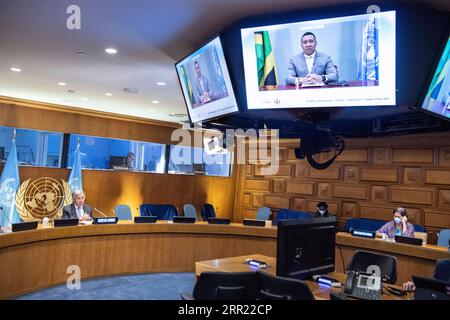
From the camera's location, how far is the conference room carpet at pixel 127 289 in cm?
441

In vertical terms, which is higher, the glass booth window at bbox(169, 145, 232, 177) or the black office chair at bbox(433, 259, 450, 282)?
the glass booth window at bbox(169, 145, 232, 177)

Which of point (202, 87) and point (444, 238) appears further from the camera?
point (444, 238)

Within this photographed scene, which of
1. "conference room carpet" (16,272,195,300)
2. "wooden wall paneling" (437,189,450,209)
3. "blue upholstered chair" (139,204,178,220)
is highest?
"wooden wall paneling" (437,189,450,209)

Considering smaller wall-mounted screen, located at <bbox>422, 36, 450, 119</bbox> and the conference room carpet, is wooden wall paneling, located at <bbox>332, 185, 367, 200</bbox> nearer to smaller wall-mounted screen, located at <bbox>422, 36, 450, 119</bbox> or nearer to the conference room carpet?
the conference room carpet

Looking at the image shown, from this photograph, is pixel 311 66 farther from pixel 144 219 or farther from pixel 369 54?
pixel 144 219

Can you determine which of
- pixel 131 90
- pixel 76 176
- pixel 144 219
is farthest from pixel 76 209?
pixel 76 176

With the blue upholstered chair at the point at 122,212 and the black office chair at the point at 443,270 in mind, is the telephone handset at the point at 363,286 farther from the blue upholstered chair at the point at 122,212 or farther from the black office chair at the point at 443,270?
the blue upholstered chair at the point at 122,212

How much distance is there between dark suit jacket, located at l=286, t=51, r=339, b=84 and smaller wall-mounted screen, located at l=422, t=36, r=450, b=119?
0.77 meters

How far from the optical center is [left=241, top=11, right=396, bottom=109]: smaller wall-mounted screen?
279 cm

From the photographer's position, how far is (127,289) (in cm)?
479

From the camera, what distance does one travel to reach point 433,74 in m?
2.85

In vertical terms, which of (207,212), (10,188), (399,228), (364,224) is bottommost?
(207,212)

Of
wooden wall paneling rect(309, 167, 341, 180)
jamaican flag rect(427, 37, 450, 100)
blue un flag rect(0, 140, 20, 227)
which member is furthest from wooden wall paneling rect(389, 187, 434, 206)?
blue un flag rect(0, 140, 20, 227)

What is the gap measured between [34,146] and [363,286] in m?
7.41
